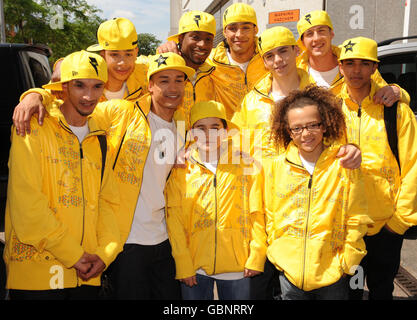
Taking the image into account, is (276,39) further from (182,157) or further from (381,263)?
(381,263)

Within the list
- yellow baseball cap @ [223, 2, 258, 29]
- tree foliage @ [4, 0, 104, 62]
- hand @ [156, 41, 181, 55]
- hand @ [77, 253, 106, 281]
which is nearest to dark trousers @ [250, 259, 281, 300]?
hand @ [77, 253, 106, 281]

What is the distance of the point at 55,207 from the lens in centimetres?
235

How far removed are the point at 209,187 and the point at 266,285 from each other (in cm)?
85

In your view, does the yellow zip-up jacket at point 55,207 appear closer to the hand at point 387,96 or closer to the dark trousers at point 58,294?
the dark trousers at point 58,294

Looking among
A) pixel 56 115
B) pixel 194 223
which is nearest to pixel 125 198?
pixel 194 223

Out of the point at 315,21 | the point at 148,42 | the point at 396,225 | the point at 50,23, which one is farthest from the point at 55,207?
the point at 148,42

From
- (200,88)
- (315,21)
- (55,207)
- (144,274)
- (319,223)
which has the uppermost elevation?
(315,21)

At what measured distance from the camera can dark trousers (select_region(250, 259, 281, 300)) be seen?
2662 mm

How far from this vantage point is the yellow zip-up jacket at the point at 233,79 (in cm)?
379

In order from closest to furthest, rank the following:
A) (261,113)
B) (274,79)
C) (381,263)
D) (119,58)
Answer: (381,263), (261,113), (274,79), (119,58)

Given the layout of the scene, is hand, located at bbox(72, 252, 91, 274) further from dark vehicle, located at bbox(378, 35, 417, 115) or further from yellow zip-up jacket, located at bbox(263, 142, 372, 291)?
dark vehicle, located at bbox(378, 35, 417, 115)

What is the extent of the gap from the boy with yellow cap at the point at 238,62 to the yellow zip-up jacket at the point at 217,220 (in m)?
1.23

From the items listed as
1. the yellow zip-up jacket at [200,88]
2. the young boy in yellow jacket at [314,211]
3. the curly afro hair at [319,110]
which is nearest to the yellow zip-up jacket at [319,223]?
the young boy in yellow jacket at [314,211]
